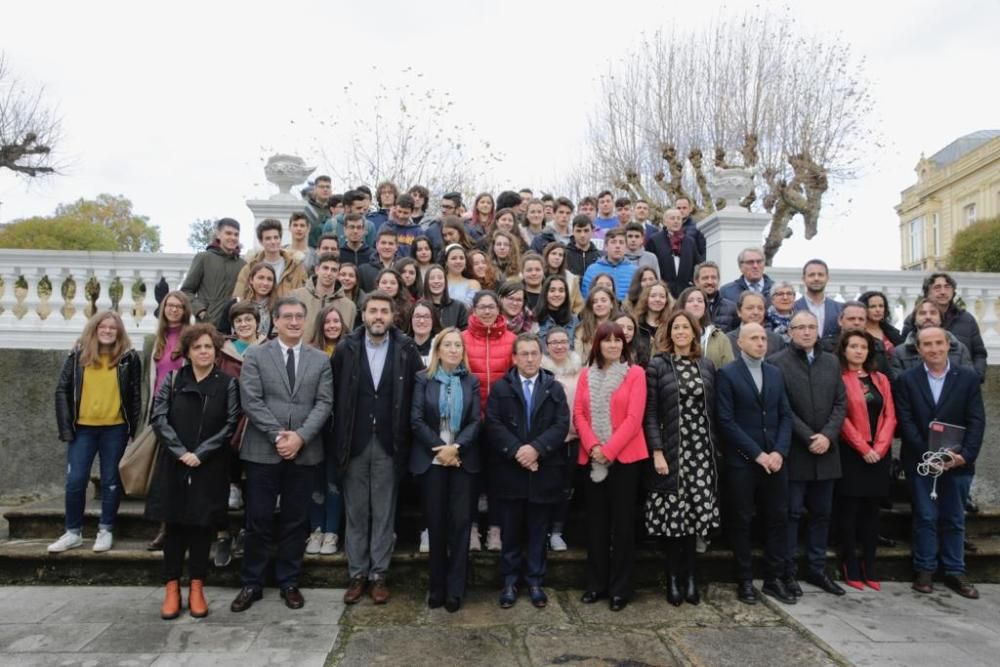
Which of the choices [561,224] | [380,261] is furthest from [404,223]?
[561,224]

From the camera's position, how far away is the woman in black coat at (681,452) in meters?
4.38

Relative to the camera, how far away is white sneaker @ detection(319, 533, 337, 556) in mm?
4742

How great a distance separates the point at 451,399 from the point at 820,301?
11.6 ft

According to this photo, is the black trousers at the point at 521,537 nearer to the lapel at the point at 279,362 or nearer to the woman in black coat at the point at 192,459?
the lapel at the point at 279,362

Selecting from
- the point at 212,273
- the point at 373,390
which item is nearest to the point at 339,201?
the point at 212,273

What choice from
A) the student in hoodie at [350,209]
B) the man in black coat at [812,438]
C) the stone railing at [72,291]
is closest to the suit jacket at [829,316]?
the man in black coat at [812,438]

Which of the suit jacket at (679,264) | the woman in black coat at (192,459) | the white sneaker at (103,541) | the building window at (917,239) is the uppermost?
the building window at (917,239)

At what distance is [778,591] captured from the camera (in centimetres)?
455

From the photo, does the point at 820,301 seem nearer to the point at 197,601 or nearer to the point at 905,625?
the point at 905,625

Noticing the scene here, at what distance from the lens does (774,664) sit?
11.9 ft

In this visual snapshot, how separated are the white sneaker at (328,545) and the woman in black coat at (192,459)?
766 mm

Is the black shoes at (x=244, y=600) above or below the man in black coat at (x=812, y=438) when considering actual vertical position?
below

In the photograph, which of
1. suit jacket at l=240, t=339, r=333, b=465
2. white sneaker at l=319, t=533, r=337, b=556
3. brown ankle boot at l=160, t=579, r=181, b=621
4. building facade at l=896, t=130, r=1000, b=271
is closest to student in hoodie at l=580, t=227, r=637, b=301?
suit jacket at l=240, t=339, r=333, b=465

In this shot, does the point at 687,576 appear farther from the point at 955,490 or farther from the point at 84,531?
the point at 84,531
